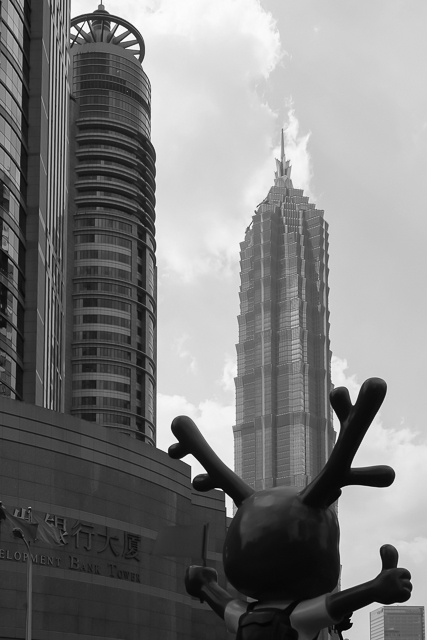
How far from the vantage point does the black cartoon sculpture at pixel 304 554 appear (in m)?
6.73

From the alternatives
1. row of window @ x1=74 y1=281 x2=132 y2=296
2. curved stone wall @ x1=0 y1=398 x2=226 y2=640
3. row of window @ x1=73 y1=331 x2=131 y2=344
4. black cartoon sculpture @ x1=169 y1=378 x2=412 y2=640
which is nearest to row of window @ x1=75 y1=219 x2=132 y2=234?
row of window @ x1=74 y1=281 x2=132 y2=296

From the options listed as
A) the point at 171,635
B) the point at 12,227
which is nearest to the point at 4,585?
the point at 171,635

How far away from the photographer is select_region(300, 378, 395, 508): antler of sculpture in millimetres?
6711

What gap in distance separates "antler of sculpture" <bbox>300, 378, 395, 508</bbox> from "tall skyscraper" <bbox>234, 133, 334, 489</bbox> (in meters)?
156

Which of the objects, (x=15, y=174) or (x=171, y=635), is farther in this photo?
(x=15, y=174)

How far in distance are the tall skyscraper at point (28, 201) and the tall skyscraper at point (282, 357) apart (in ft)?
368

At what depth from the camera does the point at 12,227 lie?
47250 mm

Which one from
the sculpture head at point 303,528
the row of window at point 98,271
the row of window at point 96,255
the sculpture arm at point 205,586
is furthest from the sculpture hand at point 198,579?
the row of window at point 96,255

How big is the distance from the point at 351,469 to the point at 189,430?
1.22 meters

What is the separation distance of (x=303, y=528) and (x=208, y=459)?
91 cm

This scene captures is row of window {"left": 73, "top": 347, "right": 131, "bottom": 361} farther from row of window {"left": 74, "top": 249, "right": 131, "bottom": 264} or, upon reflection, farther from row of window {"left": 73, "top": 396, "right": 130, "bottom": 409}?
row of window {"left": 74, "top": 249, "right": 131, "bottom": 264}

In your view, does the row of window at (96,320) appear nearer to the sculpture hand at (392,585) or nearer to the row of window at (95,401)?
the row of window at (95,401)

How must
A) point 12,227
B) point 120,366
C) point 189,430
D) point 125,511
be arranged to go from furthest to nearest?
point 120,366
point 12,227
point 125,511
point 189,430

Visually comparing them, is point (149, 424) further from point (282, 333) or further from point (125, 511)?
point (282, 333)
